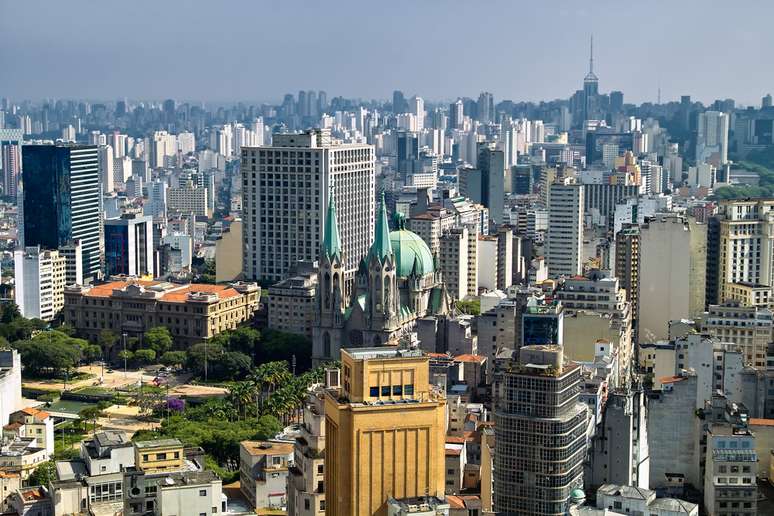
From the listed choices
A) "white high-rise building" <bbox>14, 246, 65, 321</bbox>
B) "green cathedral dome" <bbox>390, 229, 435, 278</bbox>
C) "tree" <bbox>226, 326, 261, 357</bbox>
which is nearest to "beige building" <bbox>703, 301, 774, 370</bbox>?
"green cathedral dome" <bbox>390, 229, 435, 278</bbox>

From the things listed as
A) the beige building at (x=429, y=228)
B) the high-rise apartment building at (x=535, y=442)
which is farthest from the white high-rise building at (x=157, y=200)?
the high-rise apartment building at (x=535, y=442)

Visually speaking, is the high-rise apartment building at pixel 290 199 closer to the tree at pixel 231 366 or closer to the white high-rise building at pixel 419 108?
the tree at pixel 231 366

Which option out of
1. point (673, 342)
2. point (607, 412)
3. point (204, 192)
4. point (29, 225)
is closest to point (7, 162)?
point (204, 192)

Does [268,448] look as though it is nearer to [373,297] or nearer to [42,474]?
[42,474]

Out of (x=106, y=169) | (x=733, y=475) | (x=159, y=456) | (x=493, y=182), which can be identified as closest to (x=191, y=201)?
(x=106, y=169)

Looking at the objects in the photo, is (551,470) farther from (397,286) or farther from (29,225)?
(29,225)

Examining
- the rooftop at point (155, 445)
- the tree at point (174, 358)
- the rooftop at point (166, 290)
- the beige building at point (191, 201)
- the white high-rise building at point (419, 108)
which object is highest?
the white high-rise building at point (419, 108)
